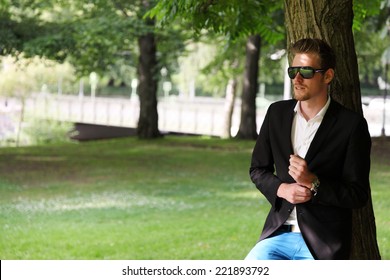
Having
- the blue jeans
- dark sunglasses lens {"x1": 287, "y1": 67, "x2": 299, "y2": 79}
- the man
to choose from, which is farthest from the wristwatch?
dark sunglasses lens {"x1": 287, "y1": 67, "x2": 299, "y2": 79}

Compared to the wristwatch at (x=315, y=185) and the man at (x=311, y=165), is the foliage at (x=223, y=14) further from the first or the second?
the wristwatch at (x=315, y=185)

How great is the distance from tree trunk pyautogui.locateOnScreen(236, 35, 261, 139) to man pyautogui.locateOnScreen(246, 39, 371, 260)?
2376 cm

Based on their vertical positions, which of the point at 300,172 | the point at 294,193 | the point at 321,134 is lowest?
the point at 294,193

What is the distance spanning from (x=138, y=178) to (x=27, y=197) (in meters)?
3.29

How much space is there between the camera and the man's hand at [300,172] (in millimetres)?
3996

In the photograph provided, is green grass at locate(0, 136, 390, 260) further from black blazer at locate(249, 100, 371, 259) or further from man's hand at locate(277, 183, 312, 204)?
man's hand at locate(277, 183, 312, 204)

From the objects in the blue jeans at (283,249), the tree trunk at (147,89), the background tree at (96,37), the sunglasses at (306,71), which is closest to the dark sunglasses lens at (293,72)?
the sunglasses at (306,71)

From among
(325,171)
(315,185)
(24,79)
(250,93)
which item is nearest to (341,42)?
(325,171)

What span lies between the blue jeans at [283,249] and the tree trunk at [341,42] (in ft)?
4.65

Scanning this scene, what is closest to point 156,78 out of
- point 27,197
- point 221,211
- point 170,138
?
point 170,138

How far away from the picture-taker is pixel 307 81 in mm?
4133

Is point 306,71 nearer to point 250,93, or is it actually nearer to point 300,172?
point 300,172

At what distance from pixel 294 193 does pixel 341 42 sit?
1.84 m
